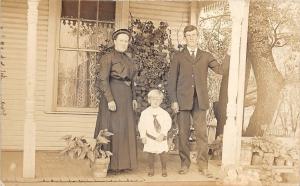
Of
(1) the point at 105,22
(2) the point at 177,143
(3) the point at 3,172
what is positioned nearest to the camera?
(3) the point at 3,172

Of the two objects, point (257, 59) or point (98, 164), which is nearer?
point (98, 164)

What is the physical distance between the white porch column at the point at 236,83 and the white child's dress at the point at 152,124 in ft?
1.81

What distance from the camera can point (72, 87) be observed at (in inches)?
199

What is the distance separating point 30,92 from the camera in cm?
416

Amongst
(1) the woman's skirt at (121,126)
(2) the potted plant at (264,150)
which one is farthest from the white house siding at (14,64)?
(2) the potted plant at (264,150)

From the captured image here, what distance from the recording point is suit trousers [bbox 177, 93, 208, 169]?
14.7ft

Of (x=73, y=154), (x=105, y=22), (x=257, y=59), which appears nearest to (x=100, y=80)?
(x=73, y=154)

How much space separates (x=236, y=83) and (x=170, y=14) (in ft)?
4.38

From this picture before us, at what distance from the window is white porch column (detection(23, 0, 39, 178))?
900 mm

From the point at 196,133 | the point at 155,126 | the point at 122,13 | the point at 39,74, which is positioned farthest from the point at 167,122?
the point at 122,13

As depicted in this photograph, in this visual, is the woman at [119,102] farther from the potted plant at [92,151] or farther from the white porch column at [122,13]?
the white porch column at [122,13]

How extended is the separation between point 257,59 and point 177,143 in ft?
3.62

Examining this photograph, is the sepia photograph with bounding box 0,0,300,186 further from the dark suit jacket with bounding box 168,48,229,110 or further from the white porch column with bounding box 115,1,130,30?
the white porch column with bounding box 115,1,130,30

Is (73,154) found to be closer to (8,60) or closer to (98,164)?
(98,164)
